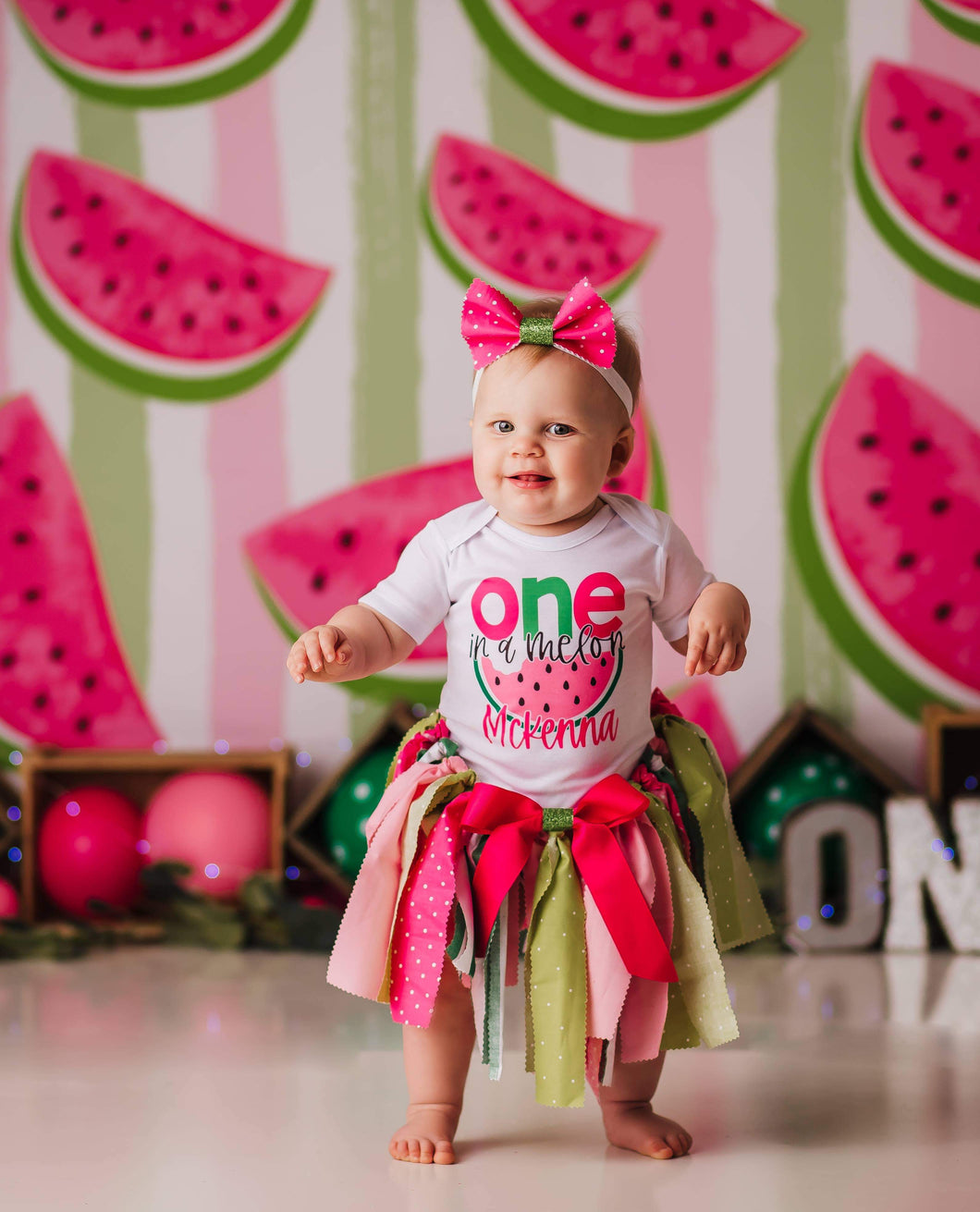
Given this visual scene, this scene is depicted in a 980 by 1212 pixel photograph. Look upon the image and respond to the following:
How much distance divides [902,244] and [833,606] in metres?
1.02

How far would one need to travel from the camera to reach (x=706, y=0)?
142 inches

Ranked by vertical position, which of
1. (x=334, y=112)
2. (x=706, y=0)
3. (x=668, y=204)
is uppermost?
(x=706, y=0)

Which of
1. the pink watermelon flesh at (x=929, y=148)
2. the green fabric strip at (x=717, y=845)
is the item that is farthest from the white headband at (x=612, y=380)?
the pink watermelon flesh at (x=929, y=148)

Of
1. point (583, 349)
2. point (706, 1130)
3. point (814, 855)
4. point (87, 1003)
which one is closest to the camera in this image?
point (583, 349)

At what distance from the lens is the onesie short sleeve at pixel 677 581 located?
1.86 metres

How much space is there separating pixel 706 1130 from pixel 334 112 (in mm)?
2924

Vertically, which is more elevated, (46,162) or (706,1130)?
(46,162)

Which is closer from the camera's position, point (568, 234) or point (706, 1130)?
point (706, 1130)

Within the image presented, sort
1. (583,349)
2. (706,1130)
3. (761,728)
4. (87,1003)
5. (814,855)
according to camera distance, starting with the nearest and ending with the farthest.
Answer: (583,349) → (706,1130) → (87,1003) → (814,855) → (761,728)

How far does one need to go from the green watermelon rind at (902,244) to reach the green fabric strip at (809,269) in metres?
0.04

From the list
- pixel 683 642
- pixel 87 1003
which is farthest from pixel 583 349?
pixel 87 1003

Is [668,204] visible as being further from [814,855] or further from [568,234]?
[814,855]

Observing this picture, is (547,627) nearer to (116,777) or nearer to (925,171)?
(116,777)

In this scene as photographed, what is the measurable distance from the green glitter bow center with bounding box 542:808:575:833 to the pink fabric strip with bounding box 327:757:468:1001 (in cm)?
14
